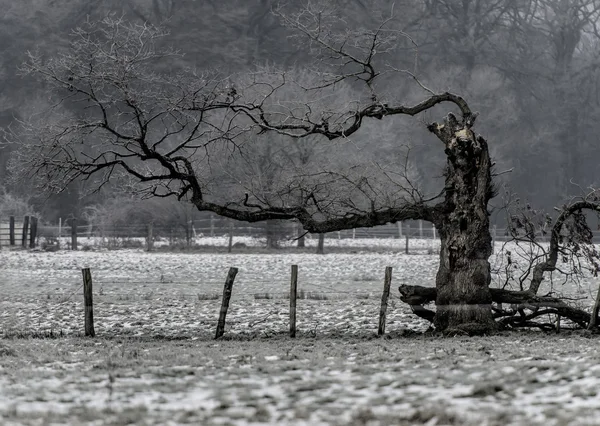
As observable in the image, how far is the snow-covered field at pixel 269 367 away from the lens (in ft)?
28.1

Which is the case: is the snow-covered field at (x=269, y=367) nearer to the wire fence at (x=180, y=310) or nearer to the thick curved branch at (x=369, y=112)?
the wire fence at (x=180, y=310)

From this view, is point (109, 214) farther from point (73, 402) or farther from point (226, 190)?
point (73, 402)

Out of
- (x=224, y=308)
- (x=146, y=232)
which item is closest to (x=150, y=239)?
(x=146, y=232)

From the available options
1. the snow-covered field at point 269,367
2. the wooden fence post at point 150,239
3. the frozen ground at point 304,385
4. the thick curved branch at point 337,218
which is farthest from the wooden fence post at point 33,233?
the frozen ground at point 304,385

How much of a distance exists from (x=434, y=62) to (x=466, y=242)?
52.4m

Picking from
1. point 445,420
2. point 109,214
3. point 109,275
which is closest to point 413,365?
point 445,420

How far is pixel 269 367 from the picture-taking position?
11438 millimetres

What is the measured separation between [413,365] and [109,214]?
138 ft

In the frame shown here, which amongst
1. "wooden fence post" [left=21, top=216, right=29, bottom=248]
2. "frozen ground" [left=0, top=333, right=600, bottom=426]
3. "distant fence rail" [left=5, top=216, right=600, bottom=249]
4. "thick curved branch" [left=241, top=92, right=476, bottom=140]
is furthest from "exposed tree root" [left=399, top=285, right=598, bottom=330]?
"wooden fence post" [left=21, top=216, right=29, bottom=248]

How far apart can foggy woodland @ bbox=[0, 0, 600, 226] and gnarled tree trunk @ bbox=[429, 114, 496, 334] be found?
3295 centimetres

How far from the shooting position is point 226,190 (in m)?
48.9

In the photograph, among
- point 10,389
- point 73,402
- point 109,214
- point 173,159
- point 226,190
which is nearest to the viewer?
point 73,402

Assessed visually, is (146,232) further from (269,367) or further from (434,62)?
(269,367)

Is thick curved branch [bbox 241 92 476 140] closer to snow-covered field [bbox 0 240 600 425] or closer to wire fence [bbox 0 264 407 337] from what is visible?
wire fence [bbox 0 264 407 337]
